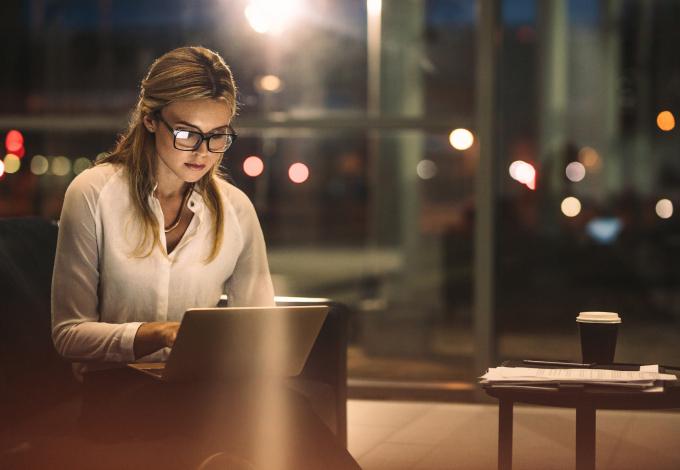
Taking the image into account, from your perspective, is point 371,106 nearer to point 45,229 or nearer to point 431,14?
point 431,14

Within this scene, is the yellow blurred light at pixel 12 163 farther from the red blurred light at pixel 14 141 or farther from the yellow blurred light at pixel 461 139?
the yellow blurred light at pixel 461 139

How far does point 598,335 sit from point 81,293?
3.92 feet

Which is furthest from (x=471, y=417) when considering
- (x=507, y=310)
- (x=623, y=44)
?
(x=623, y=44)

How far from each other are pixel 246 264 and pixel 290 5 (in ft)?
11.1

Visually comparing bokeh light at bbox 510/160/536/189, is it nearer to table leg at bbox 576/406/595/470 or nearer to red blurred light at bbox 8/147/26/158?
red blurred light at bbox 8/147/26/158

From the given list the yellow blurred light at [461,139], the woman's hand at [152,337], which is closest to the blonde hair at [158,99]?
the woman's hand at [152,337]

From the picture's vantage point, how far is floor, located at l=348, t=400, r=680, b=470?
2.57 m

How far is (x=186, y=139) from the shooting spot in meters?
1.73

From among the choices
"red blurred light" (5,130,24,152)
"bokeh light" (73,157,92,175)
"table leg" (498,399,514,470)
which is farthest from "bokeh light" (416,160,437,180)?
"table leg" (498,399,514,470)

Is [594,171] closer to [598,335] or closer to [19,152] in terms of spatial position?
[19,152]

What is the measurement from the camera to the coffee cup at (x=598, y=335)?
5.56 ft

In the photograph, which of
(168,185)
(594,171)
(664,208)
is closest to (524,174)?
(664,208)

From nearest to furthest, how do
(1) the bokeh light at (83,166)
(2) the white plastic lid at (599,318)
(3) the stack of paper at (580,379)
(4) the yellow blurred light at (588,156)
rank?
(3) the stack of paper at (580,379), (2) the white plastic lid at (599,318), (1) the bokeh light at (83,166), (4) the yellow blurred light at (588,156)

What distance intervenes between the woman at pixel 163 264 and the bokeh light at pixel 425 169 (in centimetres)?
299
